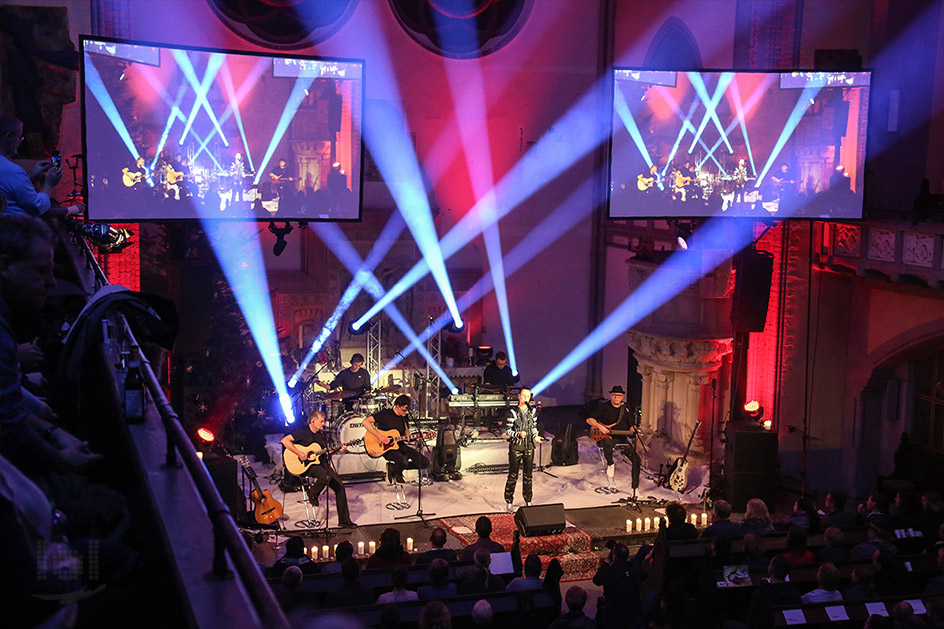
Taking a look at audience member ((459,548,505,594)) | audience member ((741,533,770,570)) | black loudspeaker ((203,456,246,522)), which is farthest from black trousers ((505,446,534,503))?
audience member ((459,548,505,594))

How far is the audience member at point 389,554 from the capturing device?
761 cm

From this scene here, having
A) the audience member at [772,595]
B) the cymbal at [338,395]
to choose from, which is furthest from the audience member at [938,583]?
the cymbal at [338,395]

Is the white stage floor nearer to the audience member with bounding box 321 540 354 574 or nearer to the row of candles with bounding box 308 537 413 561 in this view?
the row of candles with bounding box 308 537 413 561

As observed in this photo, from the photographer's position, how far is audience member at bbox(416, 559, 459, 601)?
6.62 meters

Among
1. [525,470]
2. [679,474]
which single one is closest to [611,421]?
[679,474]

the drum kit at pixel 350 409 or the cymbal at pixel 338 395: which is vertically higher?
the cymbal at pixel 338 395

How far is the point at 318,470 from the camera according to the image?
33.8 ft

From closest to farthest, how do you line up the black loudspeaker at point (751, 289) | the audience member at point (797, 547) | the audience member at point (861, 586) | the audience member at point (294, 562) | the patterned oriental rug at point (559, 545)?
the audience member at point (861, 586)
the audience member at point (294, 562)
the audience member at point (797, 547)
the patterned oriental rug at point (559, 545)
the black loudspeaker at point (751, 289)

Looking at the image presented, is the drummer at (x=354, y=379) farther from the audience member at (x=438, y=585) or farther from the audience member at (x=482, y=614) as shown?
the audience member at (x=482, y=614)

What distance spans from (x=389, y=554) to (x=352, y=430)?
14.5 ft

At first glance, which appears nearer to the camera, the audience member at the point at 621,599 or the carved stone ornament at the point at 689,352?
the audience member at the point at 621,599

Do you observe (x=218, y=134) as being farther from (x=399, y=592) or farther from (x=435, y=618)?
(x=435, y=618)

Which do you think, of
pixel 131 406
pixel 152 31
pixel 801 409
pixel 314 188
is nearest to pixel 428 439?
pixel 314 188

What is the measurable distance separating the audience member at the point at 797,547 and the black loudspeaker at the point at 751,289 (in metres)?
4.43
